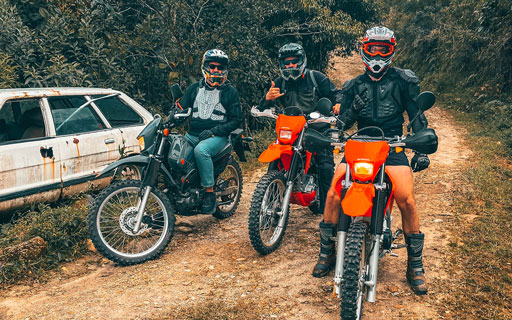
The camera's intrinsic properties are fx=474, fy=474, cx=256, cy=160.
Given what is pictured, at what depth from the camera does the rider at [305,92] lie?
576 centimetres

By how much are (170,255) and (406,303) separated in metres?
2.57

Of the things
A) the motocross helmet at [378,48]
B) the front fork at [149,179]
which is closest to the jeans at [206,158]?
the front fork at [149,179]

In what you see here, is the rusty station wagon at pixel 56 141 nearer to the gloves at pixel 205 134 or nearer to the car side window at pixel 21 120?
the car side window at pixel 21 120

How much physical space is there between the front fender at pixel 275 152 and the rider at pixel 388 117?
2.92ft

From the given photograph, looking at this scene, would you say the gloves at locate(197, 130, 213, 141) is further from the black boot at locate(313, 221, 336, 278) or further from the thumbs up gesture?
the black boot at locate(313, 221, 336, 278)

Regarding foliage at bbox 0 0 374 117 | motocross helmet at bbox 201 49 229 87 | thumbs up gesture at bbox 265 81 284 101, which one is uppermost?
foliage at bbox 0 0 374 117

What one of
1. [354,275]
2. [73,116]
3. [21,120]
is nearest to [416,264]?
[354,275]

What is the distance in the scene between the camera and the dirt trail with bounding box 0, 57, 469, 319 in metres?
4.07

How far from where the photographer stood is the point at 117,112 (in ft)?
23.3

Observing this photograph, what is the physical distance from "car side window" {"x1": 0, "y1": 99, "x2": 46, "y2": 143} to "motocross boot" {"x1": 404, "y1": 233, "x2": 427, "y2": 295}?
15.2 feet

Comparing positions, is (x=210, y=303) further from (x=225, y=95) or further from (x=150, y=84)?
(x=150, y=84)

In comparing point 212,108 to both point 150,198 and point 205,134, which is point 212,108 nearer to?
point 205,134

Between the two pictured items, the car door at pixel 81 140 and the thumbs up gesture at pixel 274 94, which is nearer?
the thumbs up gesture at pixel 274 94

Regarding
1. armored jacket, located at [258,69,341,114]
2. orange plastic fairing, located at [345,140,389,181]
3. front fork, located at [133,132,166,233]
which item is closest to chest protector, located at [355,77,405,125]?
orange plastic fairing, located at [345,140,389,181]
